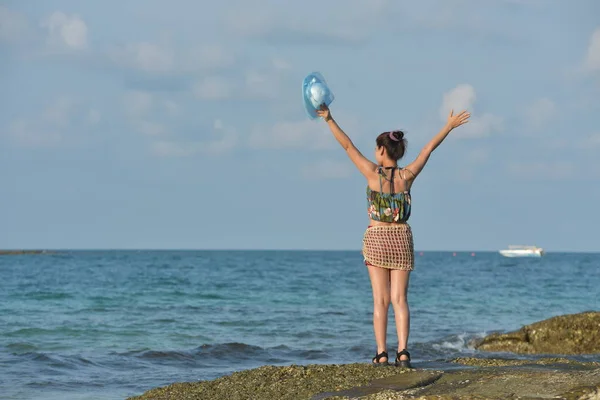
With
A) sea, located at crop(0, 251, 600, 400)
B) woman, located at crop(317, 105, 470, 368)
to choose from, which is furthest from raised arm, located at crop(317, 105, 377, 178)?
sea, located at crop(0, 251, 600, 400)

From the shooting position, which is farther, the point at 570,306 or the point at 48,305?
the point at 570,306

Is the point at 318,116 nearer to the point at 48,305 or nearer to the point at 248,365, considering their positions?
the point at 248,365

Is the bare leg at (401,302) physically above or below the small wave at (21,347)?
above

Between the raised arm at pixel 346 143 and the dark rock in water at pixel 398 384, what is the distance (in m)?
1.79

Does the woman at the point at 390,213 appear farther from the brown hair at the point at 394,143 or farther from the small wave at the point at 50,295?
the small wave at the point at 50,295

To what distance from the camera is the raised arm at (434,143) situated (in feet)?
25.2

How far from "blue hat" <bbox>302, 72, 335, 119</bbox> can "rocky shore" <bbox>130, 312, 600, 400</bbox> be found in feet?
7.68

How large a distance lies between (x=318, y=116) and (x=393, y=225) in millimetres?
1220

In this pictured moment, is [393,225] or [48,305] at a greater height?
[393,225]

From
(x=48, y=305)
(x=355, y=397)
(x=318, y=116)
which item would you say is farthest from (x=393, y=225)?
(x=48, y=305)

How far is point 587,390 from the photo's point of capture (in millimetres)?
5488

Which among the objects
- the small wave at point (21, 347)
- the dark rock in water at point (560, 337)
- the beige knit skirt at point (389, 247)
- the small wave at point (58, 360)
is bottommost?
the small wave at point (21, 347)

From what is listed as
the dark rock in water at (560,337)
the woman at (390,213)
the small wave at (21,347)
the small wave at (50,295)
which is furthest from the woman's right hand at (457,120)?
the small wave at (50,295)

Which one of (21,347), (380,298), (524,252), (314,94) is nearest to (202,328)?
(21,347)
